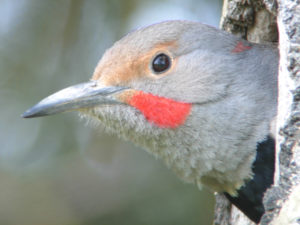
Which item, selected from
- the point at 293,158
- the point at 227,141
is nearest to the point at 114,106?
the point at 227,141

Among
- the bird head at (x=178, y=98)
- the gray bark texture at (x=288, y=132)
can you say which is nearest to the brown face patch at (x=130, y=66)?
the bird head at (x=178, y=98)

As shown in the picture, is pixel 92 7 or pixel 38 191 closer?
pixel 38 191

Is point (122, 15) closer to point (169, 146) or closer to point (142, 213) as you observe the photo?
point (142, 213)

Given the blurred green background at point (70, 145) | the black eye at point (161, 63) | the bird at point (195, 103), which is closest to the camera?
the bird at point (195, 103)

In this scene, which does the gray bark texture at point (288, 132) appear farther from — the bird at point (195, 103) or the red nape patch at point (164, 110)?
the red nape patch at point (164, 110)

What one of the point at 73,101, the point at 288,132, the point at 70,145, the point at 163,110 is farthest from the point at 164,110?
the point at 70,145

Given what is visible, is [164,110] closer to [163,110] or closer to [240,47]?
[163,110]
